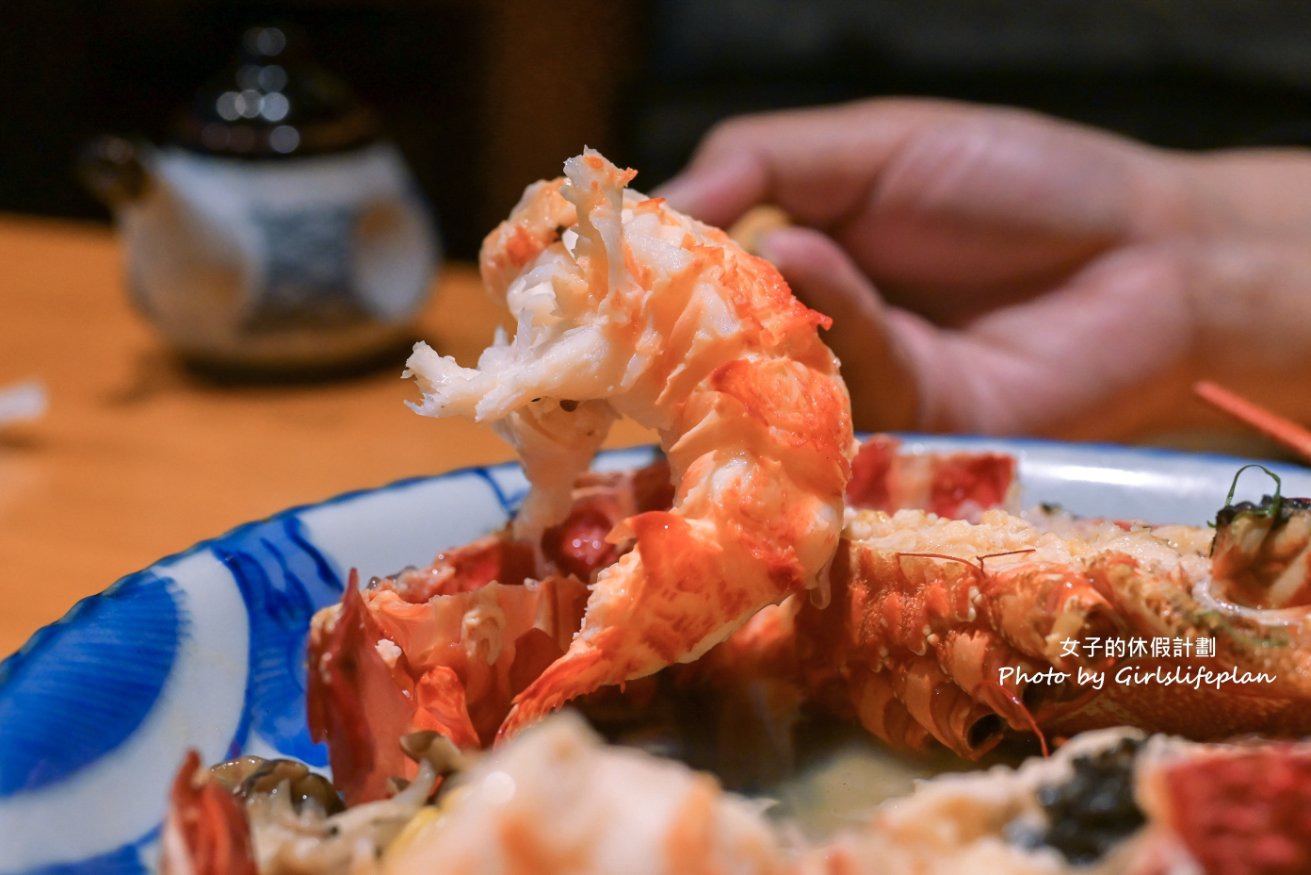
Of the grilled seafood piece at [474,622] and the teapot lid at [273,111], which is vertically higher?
the teapot lid at [273,111]

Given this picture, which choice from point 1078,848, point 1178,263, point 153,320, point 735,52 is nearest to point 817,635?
point 1078,848

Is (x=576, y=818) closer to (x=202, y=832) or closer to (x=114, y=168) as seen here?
(x=202, y=832)

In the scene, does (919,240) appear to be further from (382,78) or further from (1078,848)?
(382,78)

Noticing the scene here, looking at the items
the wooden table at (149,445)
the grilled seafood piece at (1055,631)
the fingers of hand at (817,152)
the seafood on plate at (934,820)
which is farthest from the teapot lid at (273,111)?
the seafood on plate at (934,820)

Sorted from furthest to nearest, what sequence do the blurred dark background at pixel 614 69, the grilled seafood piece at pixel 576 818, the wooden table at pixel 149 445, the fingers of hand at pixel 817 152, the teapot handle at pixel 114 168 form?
the blurred dark background at pixel 614 69, the fingers of hand at pixel 817 152, the teapot handle at pixel 114 168, the wooden table at pixel 149 445, the grilled seafood piece at pixel 576 818

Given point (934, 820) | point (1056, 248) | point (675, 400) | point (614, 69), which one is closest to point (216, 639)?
point (675, 400)

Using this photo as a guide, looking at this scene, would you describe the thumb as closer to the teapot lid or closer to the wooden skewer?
the wooden skewer

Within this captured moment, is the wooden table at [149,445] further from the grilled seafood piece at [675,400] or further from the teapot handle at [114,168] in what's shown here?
the grilled seafood piece at [675,400]
